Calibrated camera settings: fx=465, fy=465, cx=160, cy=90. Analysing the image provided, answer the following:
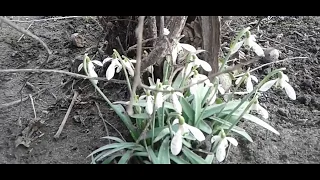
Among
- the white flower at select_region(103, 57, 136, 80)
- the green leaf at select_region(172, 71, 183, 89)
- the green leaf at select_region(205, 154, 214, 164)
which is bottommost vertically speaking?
the green leaf at select_region(205, 154, 214, 164)

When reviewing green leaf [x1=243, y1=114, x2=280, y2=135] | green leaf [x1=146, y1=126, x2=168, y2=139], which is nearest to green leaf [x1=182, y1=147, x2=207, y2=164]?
green leaf [x1=146, y1=126, x2=168, y2=139]

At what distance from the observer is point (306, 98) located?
1850mm

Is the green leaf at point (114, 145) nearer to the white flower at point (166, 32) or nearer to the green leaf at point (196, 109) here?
the green leaf at point (196, 109)

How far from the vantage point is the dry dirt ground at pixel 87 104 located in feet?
5.44

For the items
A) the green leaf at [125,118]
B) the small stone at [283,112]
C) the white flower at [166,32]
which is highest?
the white flower at [166,32]

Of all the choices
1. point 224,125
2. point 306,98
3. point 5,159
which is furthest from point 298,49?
point 5,159

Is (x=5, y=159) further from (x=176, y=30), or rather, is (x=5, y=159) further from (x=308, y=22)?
(x=308, y=22)

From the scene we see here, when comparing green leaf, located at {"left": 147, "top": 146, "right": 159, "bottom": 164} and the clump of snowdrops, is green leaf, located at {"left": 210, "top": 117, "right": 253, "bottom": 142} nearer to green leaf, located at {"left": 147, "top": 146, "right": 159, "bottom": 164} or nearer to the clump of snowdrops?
the clump of snowdrops

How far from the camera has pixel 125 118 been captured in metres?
1.66

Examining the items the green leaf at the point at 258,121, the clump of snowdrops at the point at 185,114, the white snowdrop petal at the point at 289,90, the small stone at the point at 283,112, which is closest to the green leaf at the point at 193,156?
the clump of snowdrops at the point at 185,114

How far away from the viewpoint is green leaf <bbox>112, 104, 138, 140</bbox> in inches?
64.4

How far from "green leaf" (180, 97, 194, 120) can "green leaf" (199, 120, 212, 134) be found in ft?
0.13

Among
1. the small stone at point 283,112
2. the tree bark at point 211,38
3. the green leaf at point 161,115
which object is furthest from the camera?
the small stone at point 283,112

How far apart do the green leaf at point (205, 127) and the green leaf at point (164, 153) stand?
0.14 meters
